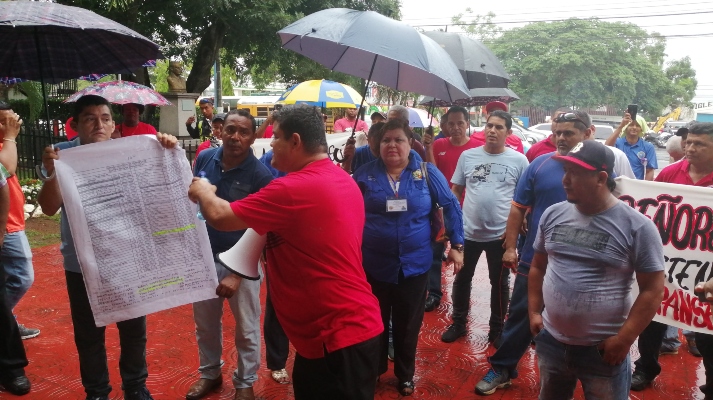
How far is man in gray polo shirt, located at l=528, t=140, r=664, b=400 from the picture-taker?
2.66m

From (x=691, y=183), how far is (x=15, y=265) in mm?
5196

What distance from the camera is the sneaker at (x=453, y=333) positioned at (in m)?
5.21

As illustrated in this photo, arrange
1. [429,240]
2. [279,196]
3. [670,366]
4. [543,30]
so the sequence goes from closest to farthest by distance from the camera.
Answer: [279,196]
[429,240]
[670,366]
[543,30]

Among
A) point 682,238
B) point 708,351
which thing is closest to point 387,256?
point 682,238

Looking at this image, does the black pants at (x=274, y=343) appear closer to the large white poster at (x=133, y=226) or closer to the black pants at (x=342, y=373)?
the large white poster at (x=133, y=226)

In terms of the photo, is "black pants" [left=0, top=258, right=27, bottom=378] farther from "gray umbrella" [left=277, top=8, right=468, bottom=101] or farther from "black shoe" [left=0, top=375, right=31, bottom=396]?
"gray umbrella" [left=277, top=8, right=468, bottom=101]

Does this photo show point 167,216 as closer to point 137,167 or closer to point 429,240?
point 137,167

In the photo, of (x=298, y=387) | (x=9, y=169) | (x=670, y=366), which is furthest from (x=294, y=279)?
(x=670, y=366)

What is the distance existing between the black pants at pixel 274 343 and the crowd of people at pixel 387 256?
12 millimetres

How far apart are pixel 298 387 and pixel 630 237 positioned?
1695mm

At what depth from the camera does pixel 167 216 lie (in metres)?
→ 3.23

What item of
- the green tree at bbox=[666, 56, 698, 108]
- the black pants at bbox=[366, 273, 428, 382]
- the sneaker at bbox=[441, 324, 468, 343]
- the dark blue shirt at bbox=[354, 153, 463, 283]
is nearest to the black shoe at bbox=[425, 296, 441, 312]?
the sneaker at bbox=[441, 324, 468, 343]

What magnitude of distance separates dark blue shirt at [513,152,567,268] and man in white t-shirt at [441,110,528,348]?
2.83 feet

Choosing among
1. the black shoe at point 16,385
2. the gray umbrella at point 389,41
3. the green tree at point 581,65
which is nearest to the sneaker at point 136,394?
the black shoe at point 16,385
